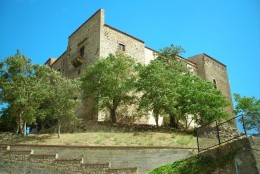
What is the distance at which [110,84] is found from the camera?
98.6ft

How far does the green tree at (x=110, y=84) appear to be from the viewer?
2983cm

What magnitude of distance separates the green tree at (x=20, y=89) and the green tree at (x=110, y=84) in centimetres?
571

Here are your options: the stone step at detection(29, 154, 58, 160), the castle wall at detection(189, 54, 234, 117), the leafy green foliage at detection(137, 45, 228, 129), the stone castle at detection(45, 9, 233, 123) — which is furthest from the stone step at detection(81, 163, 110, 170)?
the castle wall at detection(189, 54, 234, 117)

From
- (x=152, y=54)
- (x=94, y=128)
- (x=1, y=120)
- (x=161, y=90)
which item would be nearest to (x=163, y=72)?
(x=161, y=90)

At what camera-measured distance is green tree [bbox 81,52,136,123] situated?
97.9ft

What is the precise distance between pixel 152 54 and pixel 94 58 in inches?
320

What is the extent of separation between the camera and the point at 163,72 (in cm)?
3030

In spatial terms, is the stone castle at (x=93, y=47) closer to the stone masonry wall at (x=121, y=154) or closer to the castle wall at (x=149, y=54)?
the castle wall at (x=149, y=54)

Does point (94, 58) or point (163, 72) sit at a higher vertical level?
point (94, 58)

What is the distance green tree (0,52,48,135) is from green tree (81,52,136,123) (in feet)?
18.7

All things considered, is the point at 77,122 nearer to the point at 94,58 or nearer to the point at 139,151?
the point at 94,58

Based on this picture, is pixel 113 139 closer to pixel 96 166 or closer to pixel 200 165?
pixel 96 166

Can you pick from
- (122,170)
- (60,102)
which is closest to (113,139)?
(60,102)

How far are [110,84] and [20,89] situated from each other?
833 cm
